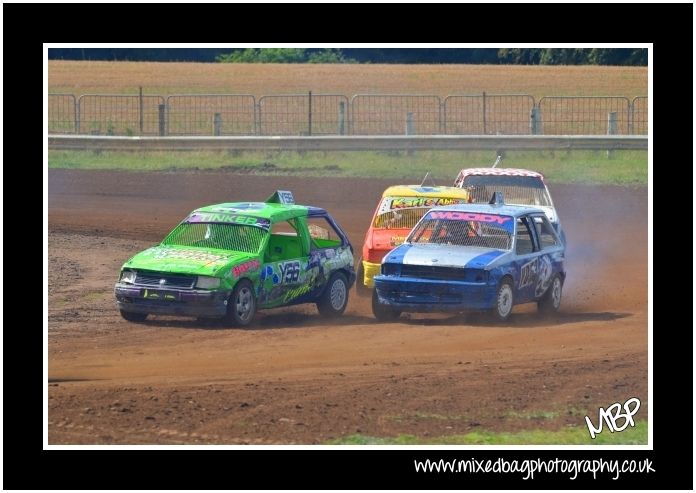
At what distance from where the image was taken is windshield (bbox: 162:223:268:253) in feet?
51.1

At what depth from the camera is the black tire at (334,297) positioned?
16141 millimetres

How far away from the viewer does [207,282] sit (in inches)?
570

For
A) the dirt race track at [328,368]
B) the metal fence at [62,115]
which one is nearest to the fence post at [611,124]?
the dirt race track at [328,368]

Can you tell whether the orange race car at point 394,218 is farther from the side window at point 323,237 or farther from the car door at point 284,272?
the car door at point 284,272

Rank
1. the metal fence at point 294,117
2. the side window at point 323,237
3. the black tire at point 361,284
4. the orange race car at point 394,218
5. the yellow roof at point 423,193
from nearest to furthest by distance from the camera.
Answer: the side window at point 323,237, the orange race car at point 394,218, the black tire at point 361,284, the yellow roof at point 423,193, the metal fence at point 294,117

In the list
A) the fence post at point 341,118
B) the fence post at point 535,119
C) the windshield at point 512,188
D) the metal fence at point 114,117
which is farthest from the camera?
the metal fence at point 114,117

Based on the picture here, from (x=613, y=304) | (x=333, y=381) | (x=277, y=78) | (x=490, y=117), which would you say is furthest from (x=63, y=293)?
(x=277, y=78)

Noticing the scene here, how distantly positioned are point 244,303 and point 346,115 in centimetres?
2036

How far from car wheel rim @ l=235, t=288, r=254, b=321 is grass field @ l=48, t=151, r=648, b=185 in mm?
15577

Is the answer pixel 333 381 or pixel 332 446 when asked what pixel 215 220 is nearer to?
pixel 333 381

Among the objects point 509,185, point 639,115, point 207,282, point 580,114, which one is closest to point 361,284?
point 207,282

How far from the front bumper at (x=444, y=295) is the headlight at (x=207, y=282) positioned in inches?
89.3

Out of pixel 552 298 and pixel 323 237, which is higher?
pixel 323 237

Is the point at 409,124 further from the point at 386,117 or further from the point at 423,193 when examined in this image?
the point at 423,193
